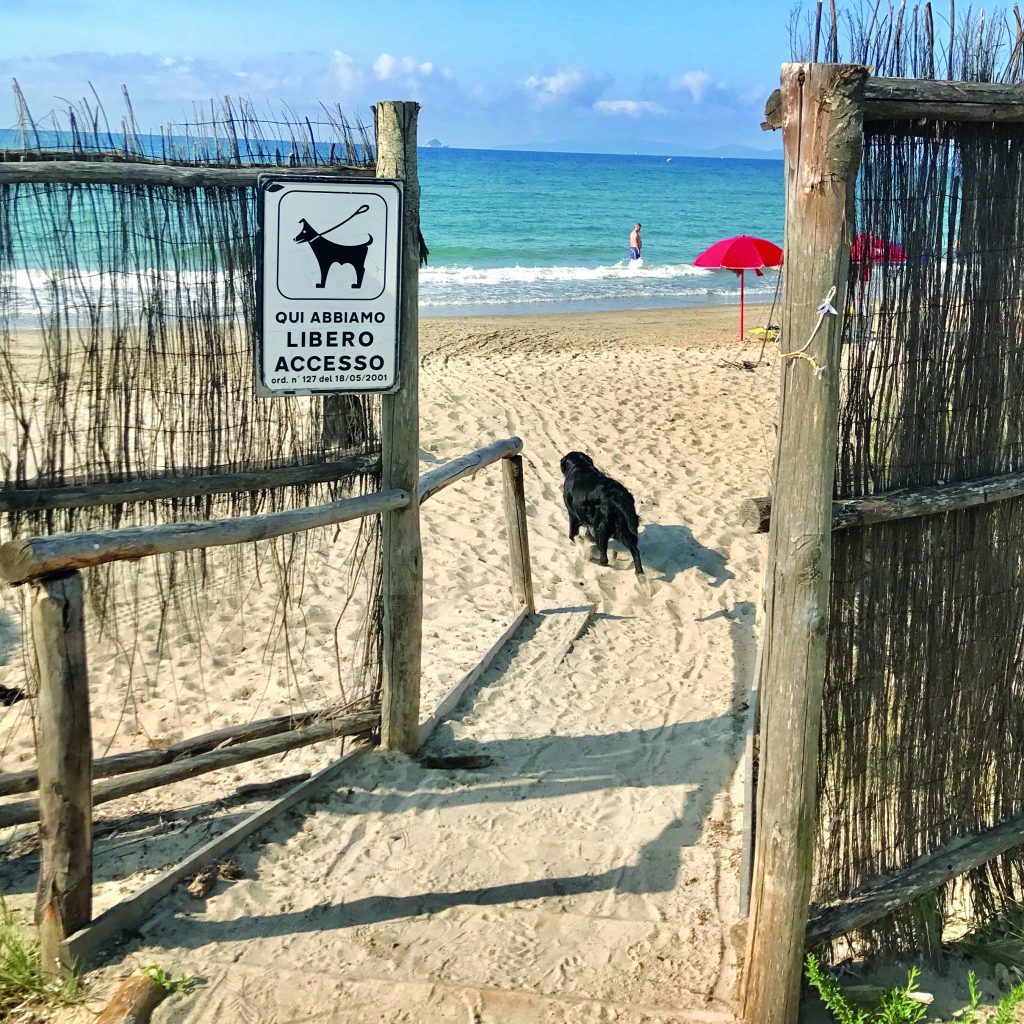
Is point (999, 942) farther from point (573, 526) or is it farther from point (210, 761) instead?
point (573, 526)

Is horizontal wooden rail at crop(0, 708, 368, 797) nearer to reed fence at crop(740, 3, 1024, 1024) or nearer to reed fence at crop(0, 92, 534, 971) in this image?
reed fence at crop(0, 92, 534, 971)

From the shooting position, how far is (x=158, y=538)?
3383 mm

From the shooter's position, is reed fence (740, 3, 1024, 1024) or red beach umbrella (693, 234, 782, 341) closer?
reed fence (740, 3, 1024, 1024)

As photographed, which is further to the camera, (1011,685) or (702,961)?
(1011,685)

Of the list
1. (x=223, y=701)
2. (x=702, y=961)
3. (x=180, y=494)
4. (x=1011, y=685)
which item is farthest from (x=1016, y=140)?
(x=223, y=701)

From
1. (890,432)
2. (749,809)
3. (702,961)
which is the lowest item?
(702,961)

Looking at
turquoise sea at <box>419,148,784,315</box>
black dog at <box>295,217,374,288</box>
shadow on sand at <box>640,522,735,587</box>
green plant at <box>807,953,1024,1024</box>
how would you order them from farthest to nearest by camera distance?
turquoise sea at <box>419,148,784,315</box> < shadow on sand at <box>640,522,735,587</box> < black dog at <box>295,217,374,288</box> < green plant at <box>807,953,1024,1024</box>

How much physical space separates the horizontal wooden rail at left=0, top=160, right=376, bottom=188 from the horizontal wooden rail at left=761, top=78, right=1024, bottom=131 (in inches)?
75.1

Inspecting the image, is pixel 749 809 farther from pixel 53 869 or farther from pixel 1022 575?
pixel 53 869

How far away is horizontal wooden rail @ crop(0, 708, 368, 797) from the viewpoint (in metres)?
3.75

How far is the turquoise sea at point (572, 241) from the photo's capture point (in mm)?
23781

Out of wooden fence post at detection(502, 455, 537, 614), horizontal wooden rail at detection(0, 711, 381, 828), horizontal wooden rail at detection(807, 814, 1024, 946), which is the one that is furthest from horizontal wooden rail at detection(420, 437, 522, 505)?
horizontal wooden rail at detection(807, 814, 1024, 946)

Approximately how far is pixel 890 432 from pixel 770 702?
2.77 feet

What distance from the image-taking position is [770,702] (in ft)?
9.52
